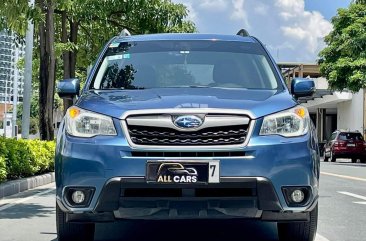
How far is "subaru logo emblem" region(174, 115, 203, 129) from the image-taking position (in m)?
4.52

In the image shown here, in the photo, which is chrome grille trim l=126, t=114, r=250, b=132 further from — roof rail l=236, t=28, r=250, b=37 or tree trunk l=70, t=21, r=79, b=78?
tree trunk l=70, t=21, r=79, b=78

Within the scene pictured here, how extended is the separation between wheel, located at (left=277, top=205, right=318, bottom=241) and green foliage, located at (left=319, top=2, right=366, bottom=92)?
869 inches

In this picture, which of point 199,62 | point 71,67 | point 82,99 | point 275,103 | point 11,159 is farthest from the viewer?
point 71,67

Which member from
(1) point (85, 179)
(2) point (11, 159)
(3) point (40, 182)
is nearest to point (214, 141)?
(1) point (85, 179)

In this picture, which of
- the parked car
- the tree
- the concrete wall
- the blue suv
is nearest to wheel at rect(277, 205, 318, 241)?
the blue suv

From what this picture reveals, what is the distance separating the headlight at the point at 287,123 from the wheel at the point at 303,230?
2.26 ft

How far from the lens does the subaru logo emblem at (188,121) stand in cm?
452

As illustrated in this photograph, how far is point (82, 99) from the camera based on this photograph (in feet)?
16.8

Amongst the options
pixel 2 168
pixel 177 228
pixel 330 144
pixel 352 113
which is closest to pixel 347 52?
pixel 330 144

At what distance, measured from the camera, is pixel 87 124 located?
4.72 metres

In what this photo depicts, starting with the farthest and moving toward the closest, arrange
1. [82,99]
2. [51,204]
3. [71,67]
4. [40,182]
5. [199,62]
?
[71,67] < [40,182] < [51,204] < [199,62] < [82,99]

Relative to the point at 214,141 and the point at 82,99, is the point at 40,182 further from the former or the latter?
the point at 214,141

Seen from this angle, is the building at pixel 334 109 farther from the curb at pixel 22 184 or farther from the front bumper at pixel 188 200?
the front bumper at pixel 188 200

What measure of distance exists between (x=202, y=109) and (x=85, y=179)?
98 centimetres
